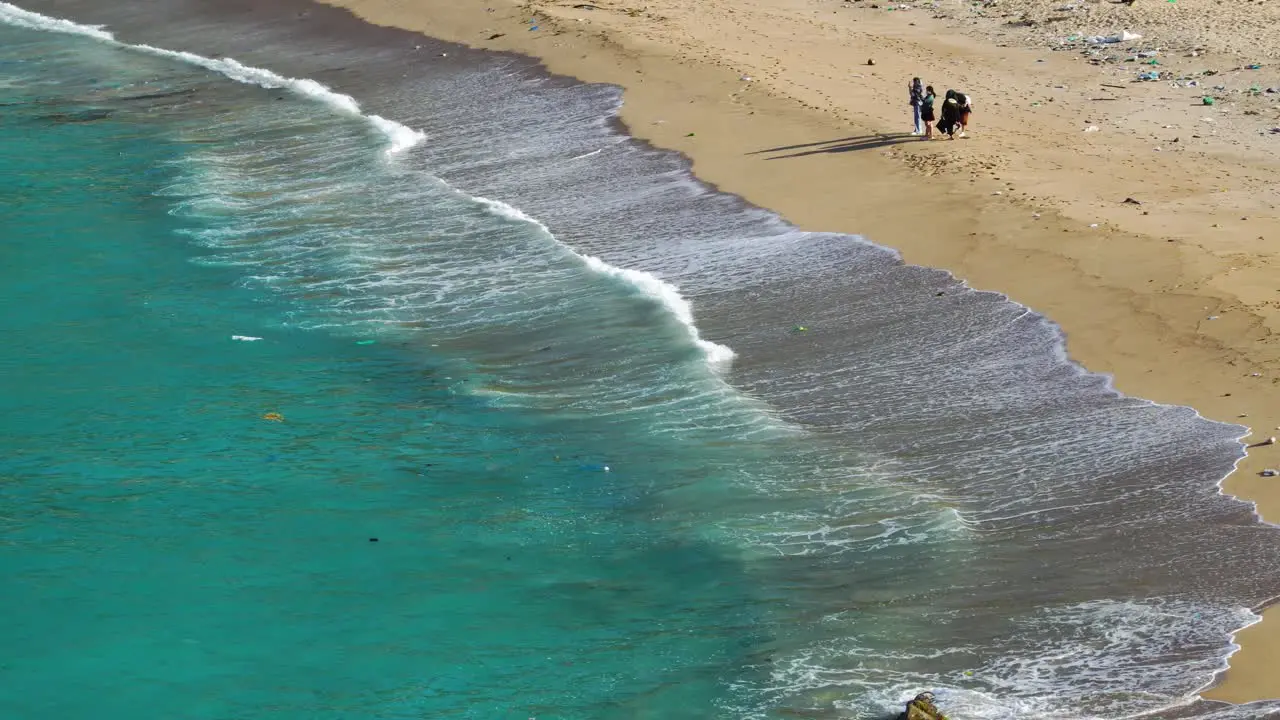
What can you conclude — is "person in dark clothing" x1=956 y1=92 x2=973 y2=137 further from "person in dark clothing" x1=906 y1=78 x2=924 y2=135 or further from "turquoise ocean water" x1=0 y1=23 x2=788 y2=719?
"turquoise ocean water" x1=0 y1=23 x2=788 y2=719

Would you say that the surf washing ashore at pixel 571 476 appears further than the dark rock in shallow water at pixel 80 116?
No

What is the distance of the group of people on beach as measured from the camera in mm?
21469

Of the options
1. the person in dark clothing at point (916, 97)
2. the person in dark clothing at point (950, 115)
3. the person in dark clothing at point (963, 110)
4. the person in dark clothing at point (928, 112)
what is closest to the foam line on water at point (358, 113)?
the person in dark clothing at point (916, 97)

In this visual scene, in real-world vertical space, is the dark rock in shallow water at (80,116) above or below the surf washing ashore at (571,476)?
above

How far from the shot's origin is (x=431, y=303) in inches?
721

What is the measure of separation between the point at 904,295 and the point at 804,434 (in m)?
3.49

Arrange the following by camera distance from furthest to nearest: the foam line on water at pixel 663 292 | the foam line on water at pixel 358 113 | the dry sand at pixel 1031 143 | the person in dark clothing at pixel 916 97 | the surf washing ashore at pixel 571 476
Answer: the person in dark clothing at pixel 916 97 < the foam line on water at pixel 358 113 < the foam line on water at pixel 663 292 < the dry sand at pixel 1031 143 < the surf washing ashore at pixel 571 476

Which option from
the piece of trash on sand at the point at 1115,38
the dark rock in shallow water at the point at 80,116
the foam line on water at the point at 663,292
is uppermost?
the piece of trash on sand at the point at 1115,38

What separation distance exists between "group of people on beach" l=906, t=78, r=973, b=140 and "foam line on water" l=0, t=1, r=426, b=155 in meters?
9.21

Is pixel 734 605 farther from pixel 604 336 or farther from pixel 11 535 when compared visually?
pixel 11 535

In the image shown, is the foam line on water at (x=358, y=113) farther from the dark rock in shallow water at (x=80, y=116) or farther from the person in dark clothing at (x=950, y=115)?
the person in dark clothing at (x=950, y=115)

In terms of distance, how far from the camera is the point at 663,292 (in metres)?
17.7

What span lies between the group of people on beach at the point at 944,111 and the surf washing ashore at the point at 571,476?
359cm

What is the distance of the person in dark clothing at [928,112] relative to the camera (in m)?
21.5
